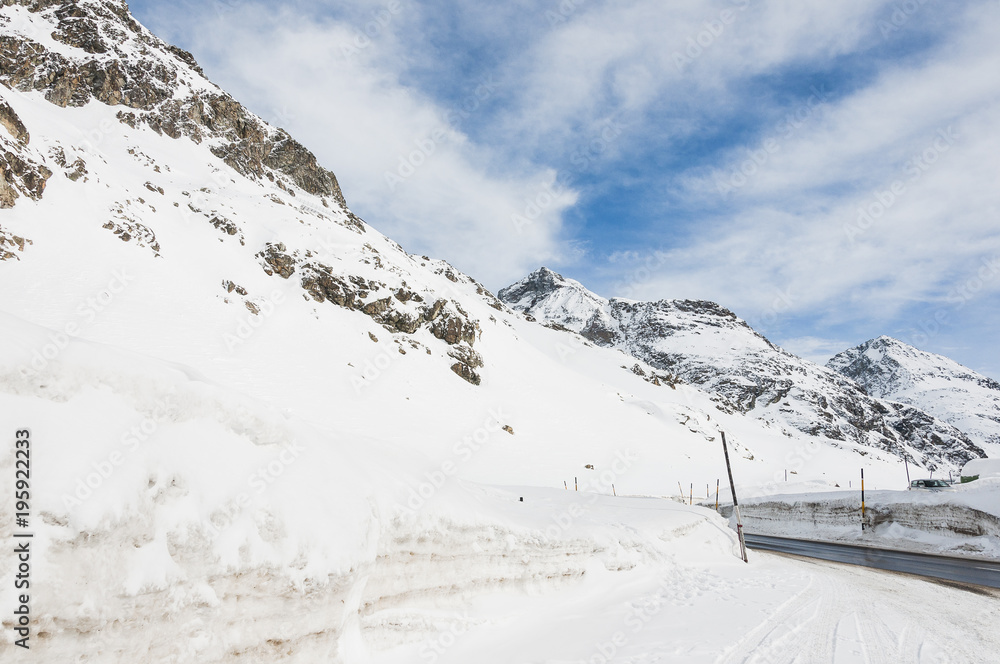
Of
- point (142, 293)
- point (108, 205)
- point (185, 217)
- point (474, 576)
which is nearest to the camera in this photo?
point (474, 576)

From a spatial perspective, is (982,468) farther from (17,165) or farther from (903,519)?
(17,165)

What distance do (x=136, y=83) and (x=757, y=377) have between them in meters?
157

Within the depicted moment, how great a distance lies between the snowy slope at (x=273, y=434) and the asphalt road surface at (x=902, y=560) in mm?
3771

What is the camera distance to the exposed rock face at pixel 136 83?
5322cm

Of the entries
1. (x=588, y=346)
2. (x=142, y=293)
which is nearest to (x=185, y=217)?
(x=142, y=293)

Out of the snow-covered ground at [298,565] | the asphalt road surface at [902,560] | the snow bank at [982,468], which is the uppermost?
the snow bank at [982,468]

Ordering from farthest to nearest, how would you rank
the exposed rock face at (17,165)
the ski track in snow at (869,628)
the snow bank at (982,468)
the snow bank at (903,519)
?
the snow bank at (982,468) → the exposed rock face at (17,165) → the snow bank at (903,519) → the ski track in snow at (869,628)

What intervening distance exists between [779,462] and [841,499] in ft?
178

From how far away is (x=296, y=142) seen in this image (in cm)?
7531

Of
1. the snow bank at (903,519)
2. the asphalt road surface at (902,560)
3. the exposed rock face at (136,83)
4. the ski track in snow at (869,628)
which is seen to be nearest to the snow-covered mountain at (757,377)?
the exposed rock face at (136,83)

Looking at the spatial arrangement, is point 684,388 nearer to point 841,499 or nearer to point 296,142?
point 841,499

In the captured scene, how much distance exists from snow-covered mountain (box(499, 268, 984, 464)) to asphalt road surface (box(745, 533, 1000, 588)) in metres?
81.6

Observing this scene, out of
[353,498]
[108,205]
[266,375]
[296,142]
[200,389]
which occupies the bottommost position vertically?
[353,498]

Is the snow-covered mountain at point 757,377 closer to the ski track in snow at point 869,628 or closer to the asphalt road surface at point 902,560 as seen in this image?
the asphalt road surface at point 902,560
